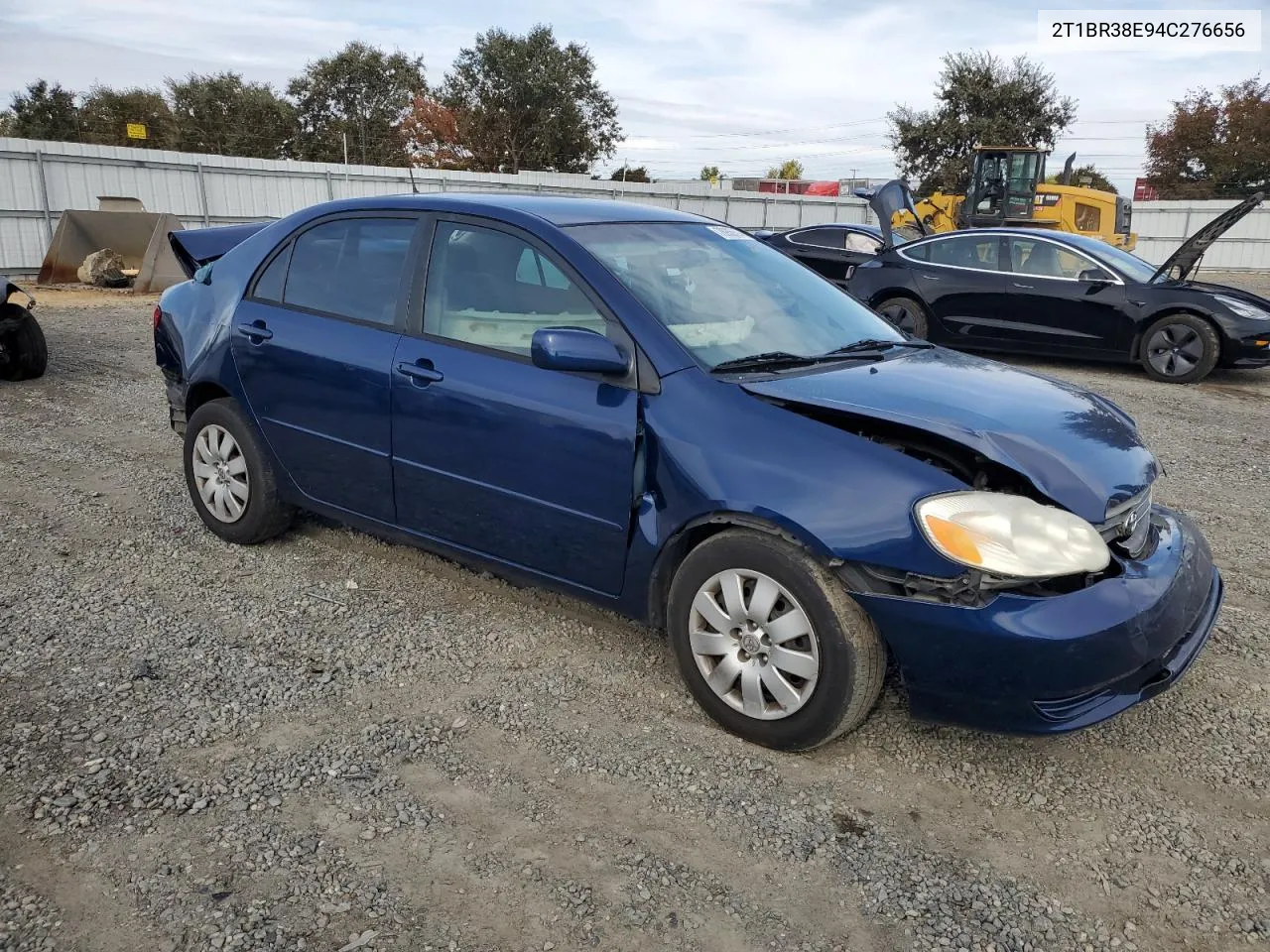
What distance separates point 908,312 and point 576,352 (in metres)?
8.80

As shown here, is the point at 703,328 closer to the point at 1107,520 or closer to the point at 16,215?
the point at 1107,520

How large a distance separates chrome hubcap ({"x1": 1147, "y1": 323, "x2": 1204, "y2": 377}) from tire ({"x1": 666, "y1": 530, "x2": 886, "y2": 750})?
8432 mm

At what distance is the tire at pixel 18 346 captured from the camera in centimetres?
848

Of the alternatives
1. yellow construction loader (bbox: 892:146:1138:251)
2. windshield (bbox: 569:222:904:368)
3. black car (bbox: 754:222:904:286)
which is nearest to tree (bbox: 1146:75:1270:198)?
yellow construction loader (bbox: 892:146:1138:251)

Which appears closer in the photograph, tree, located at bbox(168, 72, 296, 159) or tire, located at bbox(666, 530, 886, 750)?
tire, located at bbox(666, 530, 886, 750)

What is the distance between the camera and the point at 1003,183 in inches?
832

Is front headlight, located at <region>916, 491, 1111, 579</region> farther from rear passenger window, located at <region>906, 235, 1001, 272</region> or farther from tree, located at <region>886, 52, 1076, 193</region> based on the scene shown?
tree, located at <region>886, 52, 1076, 193</region>

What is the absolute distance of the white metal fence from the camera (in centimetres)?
1764

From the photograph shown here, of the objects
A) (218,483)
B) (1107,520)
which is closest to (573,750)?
(1107,520)

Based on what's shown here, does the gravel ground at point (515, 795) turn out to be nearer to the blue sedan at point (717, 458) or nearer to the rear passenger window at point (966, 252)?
the blue sedan at point (717, 458)

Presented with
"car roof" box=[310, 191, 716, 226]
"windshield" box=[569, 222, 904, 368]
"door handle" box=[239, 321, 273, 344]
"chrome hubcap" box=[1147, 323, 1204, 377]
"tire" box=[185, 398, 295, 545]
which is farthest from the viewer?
"chrome hubcap" box=[1147, 323, 1204, 377]

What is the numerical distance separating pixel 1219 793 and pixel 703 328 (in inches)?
84.1

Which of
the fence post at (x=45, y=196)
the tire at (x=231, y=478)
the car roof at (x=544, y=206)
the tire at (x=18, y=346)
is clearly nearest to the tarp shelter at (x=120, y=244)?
the fence post at (x=45, y=196)

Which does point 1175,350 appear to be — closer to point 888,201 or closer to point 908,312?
point 908,312
